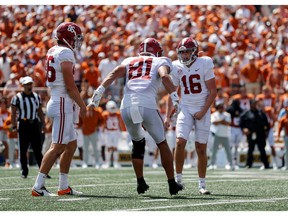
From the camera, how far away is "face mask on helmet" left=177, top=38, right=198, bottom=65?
10188 mm

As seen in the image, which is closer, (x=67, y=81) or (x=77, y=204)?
(x=77, y=204)

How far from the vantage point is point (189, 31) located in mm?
22781

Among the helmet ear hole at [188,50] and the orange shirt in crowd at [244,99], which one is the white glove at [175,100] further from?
the orange shirt in crowd at [244,99]

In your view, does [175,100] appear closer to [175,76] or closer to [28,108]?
[175,76]

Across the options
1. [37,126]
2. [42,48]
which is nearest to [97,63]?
[42,48]

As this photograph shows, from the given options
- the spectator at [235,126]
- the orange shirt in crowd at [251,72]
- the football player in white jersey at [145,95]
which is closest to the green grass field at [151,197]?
the football player in white jersey at [145,95]

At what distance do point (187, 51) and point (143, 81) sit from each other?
0.97 m

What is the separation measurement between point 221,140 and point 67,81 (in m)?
9.18

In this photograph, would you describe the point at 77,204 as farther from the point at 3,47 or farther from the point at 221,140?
the point at 3,47

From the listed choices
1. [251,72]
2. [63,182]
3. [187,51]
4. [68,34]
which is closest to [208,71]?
[187,51]

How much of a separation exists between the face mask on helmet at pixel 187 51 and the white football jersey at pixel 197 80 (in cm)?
9

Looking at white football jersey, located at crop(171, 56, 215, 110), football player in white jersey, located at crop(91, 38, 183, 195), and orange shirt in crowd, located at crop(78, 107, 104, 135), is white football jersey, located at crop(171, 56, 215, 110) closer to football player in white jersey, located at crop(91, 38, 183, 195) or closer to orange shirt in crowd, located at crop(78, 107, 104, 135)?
football player in white jersey, located at crop(91, 38, 183, 195)

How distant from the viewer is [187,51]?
10227mm

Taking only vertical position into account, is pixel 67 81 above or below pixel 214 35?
below
